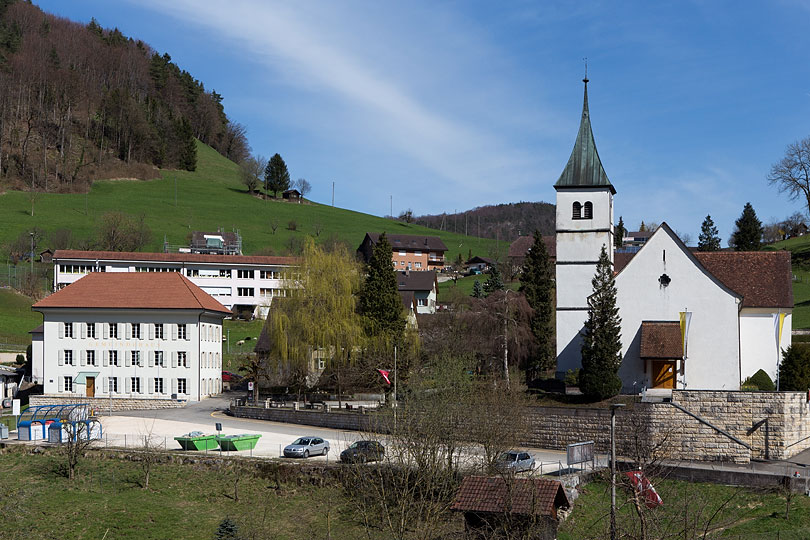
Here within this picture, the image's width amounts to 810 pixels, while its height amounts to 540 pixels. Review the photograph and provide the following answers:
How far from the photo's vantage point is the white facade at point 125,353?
57500 millimetres

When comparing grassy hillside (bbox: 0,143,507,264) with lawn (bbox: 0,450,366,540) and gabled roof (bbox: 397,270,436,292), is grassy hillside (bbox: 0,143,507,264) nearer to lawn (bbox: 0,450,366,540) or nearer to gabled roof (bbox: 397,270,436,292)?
gabled roof (bbox: 397,270,436,292)

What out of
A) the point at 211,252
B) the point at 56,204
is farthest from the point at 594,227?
the point at 56,204

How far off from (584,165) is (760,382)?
17302mm

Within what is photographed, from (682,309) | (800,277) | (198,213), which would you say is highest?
(198,213)

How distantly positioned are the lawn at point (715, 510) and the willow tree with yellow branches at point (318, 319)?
75.3ft

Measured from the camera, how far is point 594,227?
5584 cm

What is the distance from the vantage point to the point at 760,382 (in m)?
48.7

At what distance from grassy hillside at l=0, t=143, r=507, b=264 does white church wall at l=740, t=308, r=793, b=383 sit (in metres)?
73.2

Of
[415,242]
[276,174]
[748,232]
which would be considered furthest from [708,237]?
[276,174]

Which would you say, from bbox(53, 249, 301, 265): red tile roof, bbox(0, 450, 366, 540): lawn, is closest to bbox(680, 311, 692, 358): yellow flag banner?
bbox(0, 450, 366, 540): lawn

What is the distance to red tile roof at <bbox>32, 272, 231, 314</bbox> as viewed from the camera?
191 feet

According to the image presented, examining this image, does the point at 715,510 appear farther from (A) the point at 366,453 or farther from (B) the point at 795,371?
(B) the point at 795,371

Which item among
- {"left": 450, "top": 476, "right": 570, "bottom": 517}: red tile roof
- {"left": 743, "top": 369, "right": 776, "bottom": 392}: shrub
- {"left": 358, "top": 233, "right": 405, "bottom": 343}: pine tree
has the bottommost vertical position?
{"left": 450, "top": 476, "right": 570, "bottom": 517}: red tile roof

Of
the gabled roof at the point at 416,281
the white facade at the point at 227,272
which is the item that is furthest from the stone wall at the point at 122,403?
the gabled roof at the point at 416,281
